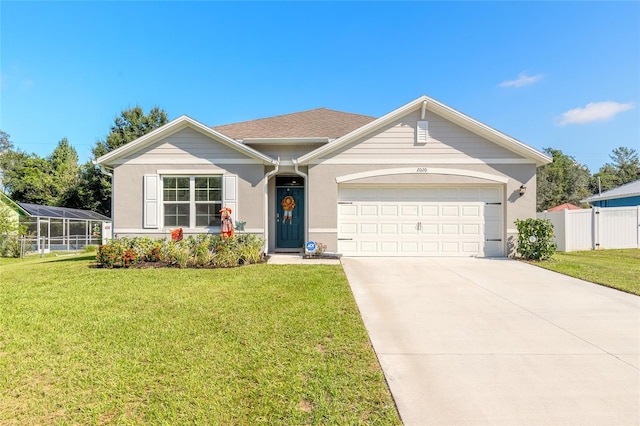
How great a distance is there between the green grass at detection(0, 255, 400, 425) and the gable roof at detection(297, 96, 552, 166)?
17.1ft

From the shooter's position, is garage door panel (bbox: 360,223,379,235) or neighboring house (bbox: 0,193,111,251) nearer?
garage door panel (bbox: 360,223,379,235)

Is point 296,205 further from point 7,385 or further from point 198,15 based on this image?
point 7,385

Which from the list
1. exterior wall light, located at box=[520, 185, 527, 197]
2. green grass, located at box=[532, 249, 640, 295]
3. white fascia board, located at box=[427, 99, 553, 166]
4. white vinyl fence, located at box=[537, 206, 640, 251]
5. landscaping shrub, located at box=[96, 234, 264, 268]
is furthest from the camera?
white vinyl fence, located at box=[537, 206, 640, 251]

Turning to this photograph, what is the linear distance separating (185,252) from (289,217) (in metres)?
3.79

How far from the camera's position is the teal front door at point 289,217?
35.0ft

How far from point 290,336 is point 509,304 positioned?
3.69 metres

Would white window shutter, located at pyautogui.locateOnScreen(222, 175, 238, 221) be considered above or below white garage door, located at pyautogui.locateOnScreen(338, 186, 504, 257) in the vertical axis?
above

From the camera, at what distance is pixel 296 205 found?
1070 centimetres

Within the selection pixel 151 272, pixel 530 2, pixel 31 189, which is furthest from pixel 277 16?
pixel 31 189

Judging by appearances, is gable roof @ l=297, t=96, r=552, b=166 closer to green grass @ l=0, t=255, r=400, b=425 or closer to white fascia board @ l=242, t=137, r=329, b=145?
white fascia board @ l=242, t=137, r=329, b=145

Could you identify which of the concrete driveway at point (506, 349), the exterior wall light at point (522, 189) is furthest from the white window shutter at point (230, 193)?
the exterior wall light at point (522, 189)

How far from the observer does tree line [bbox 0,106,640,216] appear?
1001 inches

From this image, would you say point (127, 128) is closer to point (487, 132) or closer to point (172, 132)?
point (172, 132)

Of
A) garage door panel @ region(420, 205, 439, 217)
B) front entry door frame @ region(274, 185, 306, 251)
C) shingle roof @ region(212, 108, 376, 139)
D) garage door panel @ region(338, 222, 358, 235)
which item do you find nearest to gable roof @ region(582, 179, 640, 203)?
garage door panel @ region(420, 205, 439, 217)
